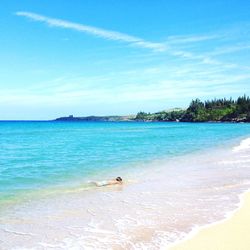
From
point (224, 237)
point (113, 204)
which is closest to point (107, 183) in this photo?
point (113, 204)

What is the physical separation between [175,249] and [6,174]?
1566 centimetres

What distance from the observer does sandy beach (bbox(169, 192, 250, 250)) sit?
905 cm

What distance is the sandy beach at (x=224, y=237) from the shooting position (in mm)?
9055

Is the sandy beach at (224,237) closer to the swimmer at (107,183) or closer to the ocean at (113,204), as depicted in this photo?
the ocean at (113,204)

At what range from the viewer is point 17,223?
1167 cm

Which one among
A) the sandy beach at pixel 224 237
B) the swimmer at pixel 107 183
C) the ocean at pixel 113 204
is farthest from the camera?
the swimmer at pixel 107 183

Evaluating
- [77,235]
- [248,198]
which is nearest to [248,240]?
[77,235]

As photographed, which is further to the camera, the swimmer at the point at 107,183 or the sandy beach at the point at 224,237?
the swimmer at the point at 107,183

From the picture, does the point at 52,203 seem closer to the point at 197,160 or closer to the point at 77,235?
the point at 77,235

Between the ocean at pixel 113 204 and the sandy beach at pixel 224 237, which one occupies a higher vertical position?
the sandy beach at pixel 224 237

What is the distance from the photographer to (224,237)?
9719 mm

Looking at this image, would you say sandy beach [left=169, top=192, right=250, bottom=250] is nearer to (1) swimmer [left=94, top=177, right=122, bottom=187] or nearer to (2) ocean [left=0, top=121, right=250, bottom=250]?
(2) ocean [left=0, top=121, right=250, bottom=250]

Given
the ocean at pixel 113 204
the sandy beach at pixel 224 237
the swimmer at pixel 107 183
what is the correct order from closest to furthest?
1. the sandy beach at pixel 224 237
2. the ocean at pixel 113 204
3. the swimmer at pixel 107 183

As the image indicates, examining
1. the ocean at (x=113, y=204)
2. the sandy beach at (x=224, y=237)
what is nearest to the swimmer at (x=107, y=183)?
the ocean at (x=113, y=204)
